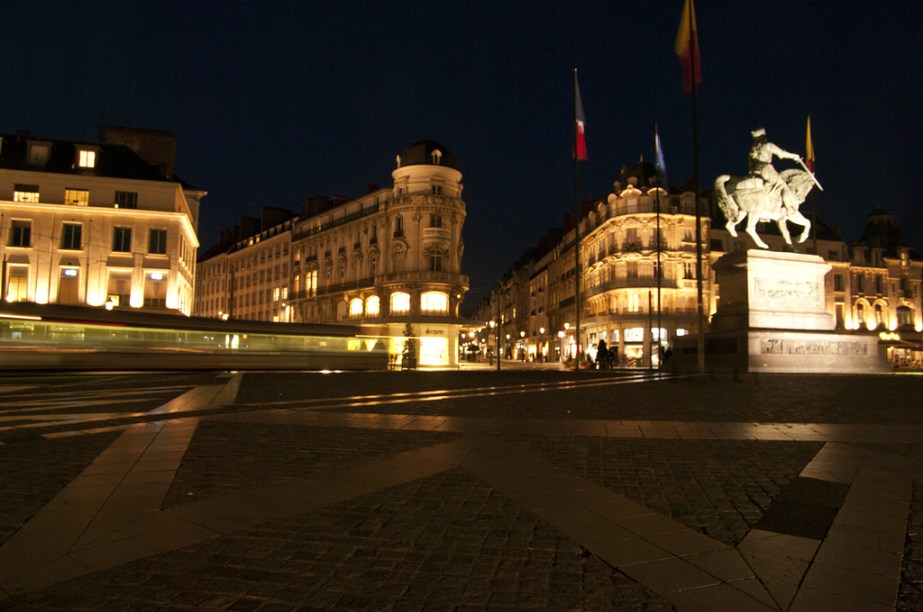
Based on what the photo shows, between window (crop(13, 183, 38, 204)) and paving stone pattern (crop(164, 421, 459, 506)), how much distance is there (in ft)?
139

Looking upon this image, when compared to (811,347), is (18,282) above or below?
above

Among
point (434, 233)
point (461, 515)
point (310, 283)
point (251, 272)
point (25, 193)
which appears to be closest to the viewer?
point (461, 515)

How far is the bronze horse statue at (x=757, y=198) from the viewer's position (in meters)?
21.9

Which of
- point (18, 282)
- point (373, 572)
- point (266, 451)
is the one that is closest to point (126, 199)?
point (18, 282)

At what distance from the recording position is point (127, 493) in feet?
14.9

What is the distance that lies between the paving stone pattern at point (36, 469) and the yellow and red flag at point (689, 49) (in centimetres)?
2097

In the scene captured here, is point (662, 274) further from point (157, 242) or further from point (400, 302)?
point (157, 242)

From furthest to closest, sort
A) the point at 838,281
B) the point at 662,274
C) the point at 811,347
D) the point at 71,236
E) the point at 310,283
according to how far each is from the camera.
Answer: the point at 838,281, the point at 310,283, the point at 662,274, the point at 71,236, the point at 811,347

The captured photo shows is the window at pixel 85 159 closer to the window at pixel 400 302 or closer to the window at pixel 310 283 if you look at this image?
the window at pixel 310 283

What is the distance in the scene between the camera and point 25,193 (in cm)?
4159

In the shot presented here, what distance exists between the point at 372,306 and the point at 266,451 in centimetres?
4765

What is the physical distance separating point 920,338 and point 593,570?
7575cm

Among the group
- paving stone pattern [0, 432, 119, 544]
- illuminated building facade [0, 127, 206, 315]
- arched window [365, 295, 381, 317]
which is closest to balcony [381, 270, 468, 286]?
arched window [365, 295, 381, 317]

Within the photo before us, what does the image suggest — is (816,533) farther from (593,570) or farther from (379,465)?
(379,465)
